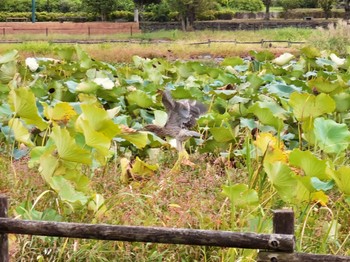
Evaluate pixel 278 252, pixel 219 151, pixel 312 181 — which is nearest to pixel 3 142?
pixel 219 151

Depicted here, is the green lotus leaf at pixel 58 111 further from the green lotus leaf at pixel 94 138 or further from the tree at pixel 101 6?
the tree at pixel 101 6

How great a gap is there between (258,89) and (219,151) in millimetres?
1464

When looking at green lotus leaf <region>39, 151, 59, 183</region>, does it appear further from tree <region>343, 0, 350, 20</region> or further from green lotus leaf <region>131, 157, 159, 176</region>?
tree <region>343, 0, 350, 20</region>

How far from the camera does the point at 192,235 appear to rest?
7.55 feet

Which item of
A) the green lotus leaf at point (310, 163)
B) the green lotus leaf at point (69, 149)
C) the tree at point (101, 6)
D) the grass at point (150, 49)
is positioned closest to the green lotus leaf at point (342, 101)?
the green lotus leaf at point (310, 163)

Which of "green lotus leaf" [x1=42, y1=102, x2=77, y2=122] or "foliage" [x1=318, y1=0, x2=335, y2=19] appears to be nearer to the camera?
"green lotus leaf" [x1=42, y1=102, x2=77, y2=122]

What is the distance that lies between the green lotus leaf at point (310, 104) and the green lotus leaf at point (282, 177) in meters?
0.91

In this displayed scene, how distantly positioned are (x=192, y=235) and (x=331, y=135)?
50.3 inches

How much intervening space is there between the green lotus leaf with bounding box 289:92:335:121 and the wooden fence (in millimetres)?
1468

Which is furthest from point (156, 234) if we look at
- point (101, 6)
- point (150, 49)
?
point (101, 6)

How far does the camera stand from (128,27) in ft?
106

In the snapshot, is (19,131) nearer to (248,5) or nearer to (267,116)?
(267,116)

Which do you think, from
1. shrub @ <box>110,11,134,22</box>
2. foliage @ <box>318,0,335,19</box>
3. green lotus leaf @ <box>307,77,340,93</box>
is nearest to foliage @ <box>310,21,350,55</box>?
green lotus leaf @ <box>307,77,340,93</box>

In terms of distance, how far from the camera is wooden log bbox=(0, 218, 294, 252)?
2.25m
